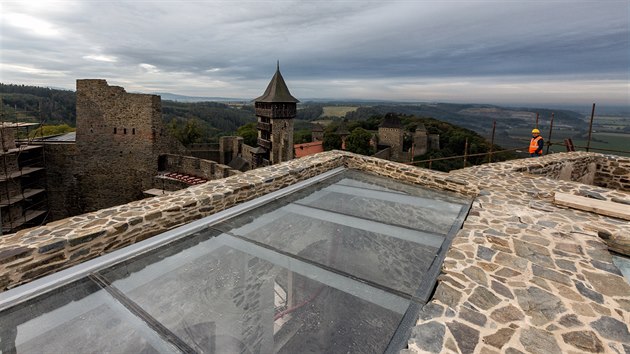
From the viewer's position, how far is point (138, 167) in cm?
1468

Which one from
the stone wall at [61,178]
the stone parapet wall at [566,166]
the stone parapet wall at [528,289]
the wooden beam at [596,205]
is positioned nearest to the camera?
the stone parapet wall at [528,289]

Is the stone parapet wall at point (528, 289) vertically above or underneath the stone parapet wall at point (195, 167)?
above

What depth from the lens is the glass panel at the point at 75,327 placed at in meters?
1.74

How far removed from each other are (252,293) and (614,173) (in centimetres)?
924

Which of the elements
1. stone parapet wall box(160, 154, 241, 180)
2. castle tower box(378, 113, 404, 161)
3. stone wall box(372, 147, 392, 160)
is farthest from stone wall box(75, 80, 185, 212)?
castle tower box(378, 113, 404, 161)

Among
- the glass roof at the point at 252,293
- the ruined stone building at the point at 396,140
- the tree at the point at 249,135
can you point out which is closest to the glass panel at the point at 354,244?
the glass roof at the point at 252,293

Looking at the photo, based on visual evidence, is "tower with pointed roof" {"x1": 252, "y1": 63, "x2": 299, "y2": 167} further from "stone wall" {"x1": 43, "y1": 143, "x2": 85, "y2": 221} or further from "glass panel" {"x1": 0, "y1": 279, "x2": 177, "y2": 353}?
"glass panel" {"x1": 0, "y1": 279, "x2": 177, "y2": 353}

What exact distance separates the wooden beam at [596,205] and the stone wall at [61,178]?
56.6 ft

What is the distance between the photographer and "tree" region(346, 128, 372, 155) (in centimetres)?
3866

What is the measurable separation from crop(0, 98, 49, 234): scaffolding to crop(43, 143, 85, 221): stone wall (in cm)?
31

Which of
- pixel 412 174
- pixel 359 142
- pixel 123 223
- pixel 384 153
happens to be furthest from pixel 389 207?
pixel 359 142

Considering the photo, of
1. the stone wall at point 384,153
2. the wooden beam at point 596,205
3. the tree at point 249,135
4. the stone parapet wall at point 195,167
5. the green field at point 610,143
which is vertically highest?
the green field at point 610,143

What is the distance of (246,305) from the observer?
2230mm

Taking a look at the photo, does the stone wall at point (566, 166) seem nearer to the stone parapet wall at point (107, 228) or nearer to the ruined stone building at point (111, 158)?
the stone parapet wall at point (107, 228)
